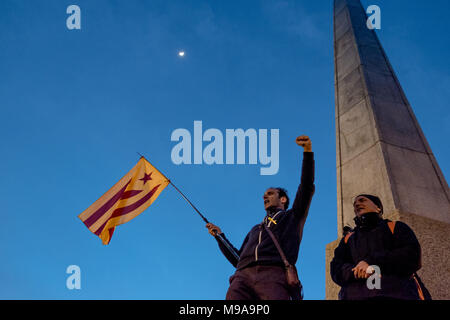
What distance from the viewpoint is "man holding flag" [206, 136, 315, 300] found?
331 cm

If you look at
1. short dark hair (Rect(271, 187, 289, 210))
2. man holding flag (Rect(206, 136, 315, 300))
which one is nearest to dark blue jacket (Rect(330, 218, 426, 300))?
man holding flag (Rect(206, 136, 315, 300))

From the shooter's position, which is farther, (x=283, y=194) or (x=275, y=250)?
(x=283, y=194)

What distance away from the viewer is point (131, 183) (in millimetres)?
7016

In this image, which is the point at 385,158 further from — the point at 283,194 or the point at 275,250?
the point at 275,250

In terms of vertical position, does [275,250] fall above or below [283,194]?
below

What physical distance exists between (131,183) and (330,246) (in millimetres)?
3509

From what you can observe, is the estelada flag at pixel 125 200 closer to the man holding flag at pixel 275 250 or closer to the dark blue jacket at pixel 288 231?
the man holding flag at pixel 275 250

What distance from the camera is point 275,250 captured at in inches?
140

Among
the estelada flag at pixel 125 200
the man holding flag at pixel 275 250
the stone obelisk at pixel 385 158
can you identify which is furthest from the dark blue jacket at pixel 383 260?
the estelada flag at pixel 125 200

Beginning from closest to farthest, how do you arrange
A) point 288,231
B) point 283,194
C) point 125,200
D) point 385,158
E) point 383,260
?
1. point 383,260
2. point 288,231
3. point 283,194
4. point 385,158
5. point 125,200

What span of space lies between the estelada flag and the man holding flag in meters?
3.06

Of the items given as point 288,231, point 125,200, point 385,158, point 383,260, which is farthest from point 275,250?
point 125,200

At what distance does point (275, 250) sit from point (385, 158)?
2.70 meters

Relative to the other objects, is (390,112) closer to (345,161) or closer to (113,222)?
(345,161)
